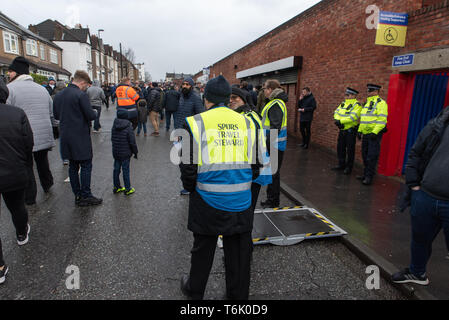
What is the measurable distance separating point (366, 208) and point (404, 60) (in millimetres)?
3304

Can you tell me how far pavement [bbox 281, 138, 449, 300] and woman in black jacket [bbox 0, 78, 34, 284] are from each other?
3838 mm

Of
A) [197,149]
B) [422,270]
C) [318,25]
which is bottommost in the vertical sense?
[422,270]

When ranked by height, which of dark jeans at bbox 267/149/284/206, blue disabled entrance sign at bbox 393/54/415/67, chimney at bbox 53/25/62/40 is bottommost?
dark jeans at bbox 267/149/284/206

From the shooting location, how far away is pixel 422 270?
2.84 meters

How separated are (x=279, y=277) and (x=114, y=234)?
2.13m

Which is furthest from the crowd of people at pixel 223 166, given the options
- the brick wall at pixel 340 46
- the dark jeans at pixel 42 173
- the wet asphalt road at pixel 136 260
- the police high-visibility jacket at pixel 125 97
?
the brick wall at pixel 340 46

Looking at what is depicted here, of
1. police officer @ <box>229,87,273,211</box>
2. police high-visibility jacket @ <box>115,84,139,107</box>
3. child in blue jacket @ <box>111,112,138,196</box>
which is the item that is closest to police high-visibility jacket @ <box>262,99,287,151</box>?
police officer @ <box>229,87,273,211</box>

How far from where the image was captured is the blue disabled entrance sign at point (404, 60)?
6.04 meters

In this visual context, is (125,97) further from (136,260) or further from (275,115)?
(136,260)

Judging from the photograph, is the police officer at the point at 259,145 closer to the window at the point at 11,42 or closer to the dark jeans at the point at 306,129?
the dark jeans at the point at 306,129

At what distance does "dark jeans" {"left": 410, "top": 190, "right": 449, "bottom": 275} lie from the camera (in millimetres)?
2516

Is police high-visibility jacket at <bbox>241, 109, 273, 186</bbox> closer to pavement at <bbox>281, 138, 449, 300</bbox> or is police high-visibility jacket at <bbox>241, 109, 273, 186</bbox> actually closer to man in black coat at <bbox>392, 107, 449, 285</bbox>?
man in black coat at <bbox>392, 107, 449, 285</bbox>

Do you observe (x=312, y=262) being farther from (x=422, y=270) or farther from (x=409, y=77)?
(x=409, y=77)
